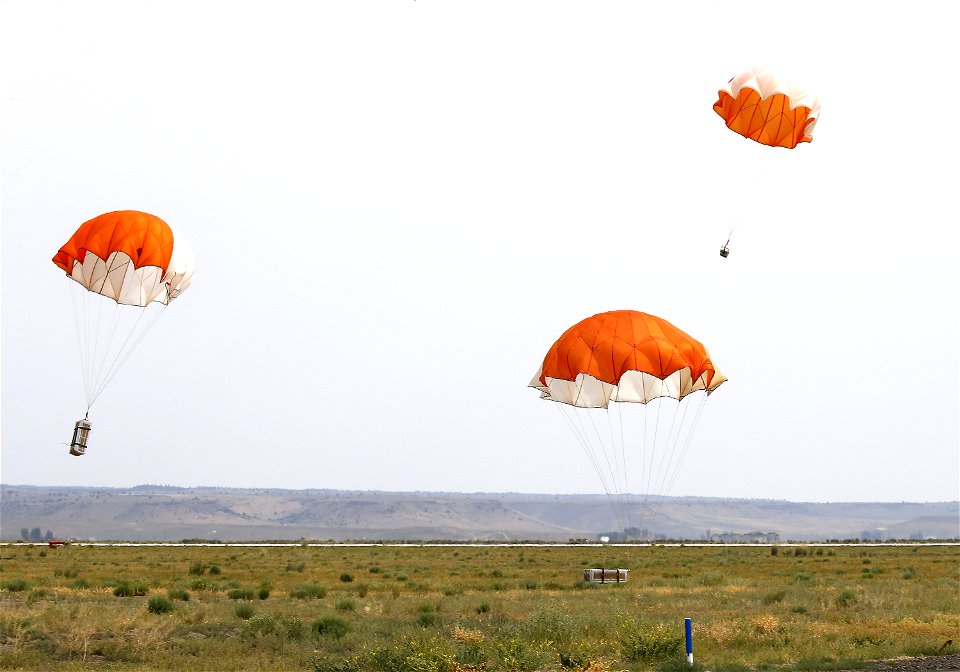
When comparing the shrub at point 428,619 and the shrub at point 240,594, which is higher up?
the shrub at point 428,619

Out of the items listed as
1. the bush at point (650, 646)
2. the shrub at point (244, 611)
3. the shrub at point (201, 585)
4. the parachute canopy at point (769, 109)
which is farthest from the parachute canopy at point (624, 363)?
the shrub at point (201, 585)

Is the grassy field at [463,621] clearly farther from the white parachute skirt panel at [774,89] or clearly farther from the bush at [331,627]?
the white parachute skirt panel at [774,89]

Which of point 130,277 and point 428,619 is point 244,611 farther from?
point 130,277

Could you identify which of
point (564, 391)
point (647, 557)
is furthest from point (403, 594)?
point (647, 557)

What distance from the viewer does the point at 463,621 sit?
26766mm

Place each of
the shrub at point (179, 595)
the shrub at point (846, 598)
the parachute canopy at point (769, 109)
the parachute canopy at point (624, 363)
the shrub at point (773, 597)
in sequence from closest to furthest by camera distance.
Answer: the parachute canopy at point (624, 363)
the parachute canopy at point (769, 109)
the shrub at point (846, 598)
the shrub at point (773, 597)
the shrub at point (179, 595)

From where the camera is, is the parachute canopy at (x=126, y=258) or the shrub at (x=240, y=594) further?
the shrub at (x=240, y=594)

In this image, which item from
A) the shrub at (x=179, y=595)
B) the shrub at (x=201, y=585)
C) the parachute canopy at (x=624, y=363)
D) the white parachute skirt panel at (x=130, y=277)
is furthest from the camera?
the shrub at (x=201, y=585)

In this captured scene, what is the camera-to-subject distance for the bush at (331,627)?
80.0 ft

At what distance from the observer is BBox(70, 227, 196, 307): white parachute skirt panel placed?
34.3 meters

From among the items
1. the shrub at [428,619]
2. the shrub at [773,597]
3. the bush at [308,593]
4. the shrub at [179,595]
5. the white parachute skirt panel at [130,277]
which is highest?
the white parachute skirt panel at [130,277]

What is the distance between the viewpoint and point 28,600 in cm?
3161

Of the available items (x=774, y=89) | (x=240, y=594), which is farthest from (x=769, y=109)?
(x=240, y=594)

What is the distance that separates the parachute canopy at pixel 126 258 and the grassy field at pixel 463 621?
10415 mm
